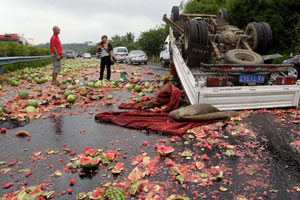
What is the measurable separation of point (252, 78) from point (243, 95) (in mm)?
534

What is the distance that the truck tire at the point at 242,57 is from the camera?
20.1 ft

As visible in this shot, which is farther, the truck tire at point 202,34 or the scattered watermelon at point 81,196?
the truck tire at point 202,34

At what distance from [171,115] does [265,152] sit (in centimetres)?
210

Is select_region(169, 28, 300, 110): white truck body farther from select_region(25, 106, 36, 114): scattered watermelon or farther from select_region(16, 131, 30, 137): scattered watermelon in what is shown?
select_region(25, 106, 36, 114): scattered watermelon

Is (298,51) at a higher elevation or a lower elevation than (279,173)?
higher

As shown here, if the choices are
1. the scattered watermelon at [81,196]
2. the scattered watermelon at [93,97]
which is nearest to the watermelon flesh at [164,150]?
the scattered watermelon at [81,196]

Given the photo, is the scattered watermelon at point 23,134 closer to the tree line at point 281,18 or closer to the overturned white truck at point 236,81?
the overturned white truck at point 236,81

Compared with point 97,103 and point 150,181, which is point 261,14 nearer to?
point 97,103

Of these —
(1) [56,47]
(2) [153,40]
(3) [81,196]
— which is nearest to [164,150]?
(3) [81,196]

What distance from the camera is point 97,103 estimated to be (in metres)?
7.47

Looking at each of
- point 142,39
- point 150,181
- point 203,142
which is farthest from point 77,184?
point 142,39

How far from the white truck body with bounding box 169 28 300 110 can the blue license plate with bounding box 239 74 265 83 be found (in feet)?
0.73

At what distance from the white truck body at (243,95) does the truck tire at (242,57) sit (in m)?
0.96

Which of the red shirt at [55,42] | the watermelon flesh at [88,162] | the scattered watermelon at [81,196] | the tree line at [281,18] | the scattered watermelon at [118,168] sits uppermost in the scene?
the tree line at [281,18]
